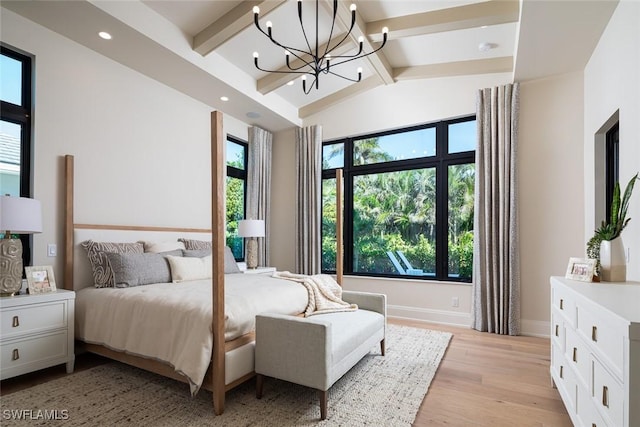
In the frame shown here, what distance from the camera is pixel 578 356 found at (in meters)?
1.74

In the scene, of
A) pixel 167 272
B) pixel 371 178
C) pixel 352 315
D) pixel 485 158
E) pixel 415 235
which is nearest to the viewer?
pixel 352 315

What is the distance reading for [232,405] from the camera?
2184 mm

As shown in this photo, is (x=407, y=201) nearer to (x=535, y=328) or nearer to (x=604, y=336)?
(x=535, y=328)

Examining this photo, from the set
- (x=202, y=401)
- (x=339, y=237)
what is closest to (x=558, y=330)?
(x=339, y=237)

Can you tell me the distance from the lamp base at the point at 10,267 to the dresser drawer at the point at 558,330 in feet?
12.4

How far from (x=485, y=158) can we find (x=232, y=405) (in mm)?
3641

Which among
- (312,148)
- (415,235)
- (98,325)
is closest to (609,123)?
(415,235)

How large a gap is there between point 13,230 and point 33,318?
2.17 ft

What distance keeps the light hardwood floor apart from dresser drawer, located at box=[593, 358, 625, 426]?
0.79 m

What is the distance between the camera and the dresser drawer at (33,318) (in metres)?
2.33

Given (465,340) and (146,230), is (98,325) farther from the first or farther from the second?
(465,340)

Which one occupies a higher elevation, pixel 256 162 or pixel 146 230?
pixel 256 162

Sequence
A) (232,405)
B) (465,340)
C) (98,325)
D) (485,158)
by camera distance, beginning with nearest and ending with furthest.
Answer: (232,405), (98,325), (465,340), (485,158)

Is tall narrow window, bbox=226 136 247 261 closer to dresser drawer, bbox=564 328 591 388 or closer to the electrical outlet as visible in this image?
the electrical outlet
